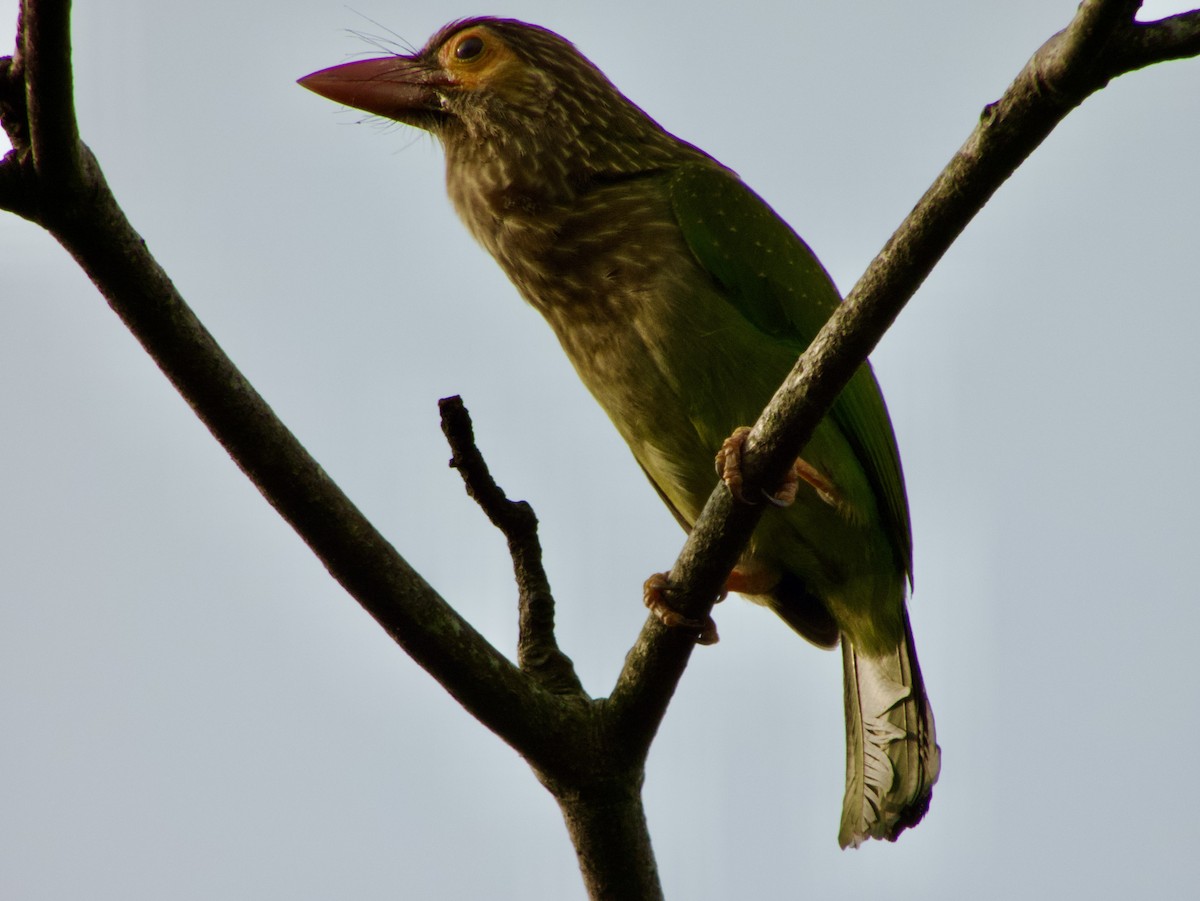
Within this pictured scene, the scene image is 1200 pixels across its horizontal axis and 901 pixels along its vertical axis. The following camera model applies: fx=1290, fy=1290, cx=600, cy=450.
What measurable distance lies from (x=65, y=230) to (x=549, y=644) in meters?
1.37

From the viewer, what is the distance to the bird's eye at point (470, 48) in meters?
4.07

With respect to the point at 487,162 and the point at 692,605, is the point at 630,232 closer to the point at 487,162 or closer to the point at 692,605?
the point at 487,162

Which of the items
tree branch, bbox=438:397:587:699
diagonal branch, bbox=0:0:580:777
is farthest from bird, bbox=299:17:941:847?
diagonal branch, bbox=0:0:580:777

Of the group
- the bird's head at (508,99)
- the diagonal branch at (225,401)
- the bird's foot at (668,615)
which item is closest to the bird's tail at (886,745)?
the bird's foot at (668,615)

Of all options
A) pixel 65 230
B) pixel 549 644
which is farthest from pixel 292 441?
pixel 549 644

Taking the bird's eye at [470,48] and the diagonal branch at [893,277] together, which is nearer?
the diagonal branch at [893,277]

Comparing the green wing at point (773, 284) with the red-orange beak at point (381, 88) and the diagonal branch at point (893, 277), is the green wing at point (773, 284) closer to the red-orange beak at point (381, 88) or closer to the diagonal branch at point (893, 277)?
the red-orange beak at point (381, 88)

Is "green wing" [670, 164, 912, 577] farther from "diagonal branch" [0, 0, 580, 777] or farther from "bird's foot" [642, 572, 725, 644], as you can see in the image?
"diagonal branch" [0, 0, 580, 777]

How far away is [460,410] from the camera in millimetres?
2619

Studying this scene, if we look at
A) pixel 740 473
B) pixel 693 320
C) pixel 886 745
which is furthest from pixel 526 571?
pixel 886 745

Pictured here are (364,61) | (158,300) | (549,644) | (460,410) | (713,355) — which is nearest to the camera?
(158,300)

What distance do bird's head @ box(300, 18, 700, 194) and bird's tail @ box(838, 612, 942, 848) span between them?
163 centimetres

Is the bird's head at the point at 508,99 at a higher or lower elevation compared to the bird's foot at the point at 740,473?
higher

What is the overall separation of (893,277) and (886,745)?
1946mm
